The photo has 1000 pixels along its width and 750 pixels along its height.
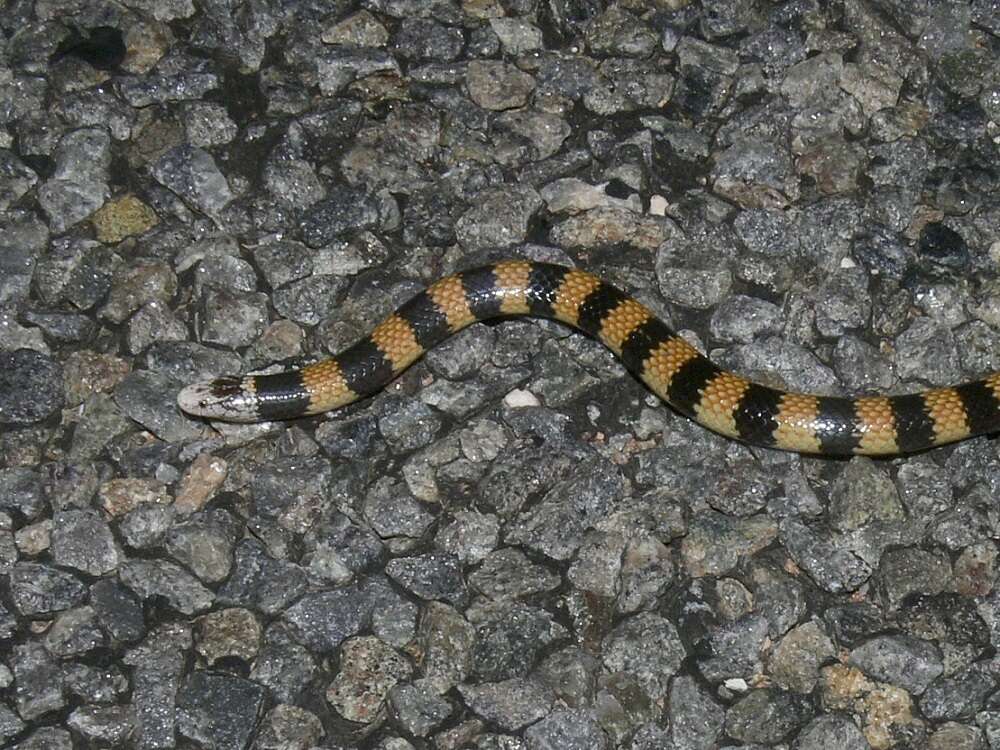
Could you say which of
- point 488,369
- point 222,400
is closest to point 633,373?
point 488,369

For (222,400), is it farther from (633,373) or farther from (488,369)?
(633,373)

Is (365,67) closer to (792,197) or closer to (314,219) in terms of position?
(314,219)

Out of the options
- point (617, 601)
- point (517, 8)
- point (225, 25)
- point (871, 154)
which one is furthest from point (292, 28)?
point (617, 601)

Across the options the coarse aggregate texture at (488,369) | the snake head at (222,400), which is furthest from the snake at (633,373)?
the coarse aggregate texture at (488,369)

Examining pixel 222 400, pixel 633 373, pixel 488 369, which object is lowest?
pixel 222 400

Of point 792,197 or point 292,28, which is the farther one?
point 292,28

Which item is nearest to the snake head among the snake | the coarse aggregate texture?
the snake

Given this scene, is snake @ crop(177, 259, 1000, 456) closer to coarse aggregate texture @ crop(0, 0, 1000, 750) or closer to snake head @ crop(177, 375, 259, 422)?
snake head @ crop(177, 375, 259, 422)
